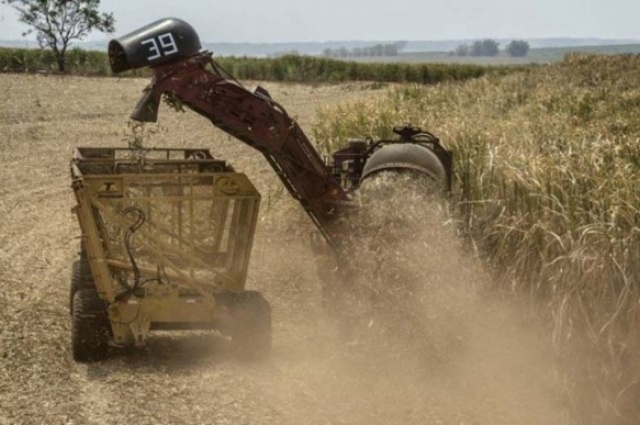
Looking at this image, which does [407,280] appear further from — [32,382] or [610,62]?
[610,62]

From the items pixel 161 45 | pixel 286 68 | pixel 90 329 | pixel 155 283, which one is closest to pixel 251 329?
pixel 155 283

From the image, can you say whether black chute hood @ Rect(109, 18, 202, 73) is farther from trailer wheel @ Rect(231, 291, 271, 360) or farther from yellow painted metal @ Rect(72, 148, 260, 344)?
trailer wheel @ Rect(231, 291, 271, 360)

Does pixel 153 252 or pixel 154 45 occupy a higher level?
pixel 154 45

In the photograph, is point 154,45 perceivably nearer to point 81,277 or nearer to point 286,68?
point 81,277

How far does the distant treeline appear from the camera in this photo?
2051 inches

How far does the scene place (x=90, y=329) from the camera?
6902 millimetres

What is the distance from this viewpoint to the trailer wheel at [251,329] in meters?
7.14

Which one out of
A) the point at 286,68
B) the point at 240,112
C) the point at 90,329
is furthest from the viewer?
the point at 286,68

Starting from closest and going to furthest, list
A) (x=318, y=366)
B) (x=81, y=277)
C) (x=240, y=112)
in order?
1. (x=318, y=366)
2. (x=240, y=112)
3. (x=81, y=277)

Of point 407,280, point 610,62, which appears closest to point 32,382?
point 407,280

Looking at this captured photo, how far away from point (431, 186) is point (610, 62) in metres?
20.7

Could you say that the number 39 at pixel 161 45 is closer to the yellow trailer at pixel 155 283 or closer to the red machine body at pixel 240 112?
the red machine body at pixel 240 112

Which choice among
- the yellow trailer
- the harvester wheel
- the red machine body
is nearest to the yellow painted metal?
the yellow trailer

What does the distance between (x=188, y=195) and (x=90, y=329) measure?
1305mm
